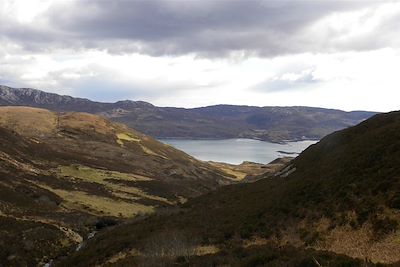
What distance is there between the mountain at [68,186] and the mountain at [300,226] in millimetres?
7920

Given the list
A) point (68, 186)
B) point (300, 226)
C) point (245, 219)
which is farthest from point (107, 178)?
point (300, 226)

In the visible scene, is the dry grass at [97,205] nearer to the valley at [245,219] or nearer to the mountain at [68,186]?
the mountain at [68,186]

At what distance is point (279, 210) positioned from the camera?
32719 millimetres

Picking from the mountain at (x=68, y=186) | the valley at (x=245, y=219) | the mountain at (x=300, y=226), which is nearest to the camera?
the mountain at (x=300, y=226)

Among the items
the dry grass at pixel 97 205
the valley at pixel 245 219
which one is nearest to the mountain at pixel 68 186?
the dry grass at pixel 97 205

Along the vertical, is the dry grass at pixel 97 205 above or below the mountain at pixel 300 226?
below

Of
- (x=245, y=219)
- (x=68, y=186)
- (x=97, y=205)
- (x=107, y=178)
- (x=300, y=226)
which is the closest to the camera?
(x=300, y=226)

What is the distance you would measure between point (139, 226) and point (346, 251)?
23.6 metres

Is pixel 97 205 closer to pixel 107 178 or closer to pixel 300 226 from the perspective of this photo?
pixel 107 178

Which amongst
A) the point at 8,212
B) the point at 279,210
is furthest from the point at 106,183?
the point at 279,210

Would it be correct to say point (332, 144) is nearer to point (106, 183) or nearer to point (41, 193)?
point (41, 193)

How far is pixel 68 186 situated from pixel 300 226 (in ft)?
195

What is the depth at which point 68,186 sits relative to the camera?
7894cm

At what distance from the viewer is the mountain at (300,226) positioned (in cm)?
2191
